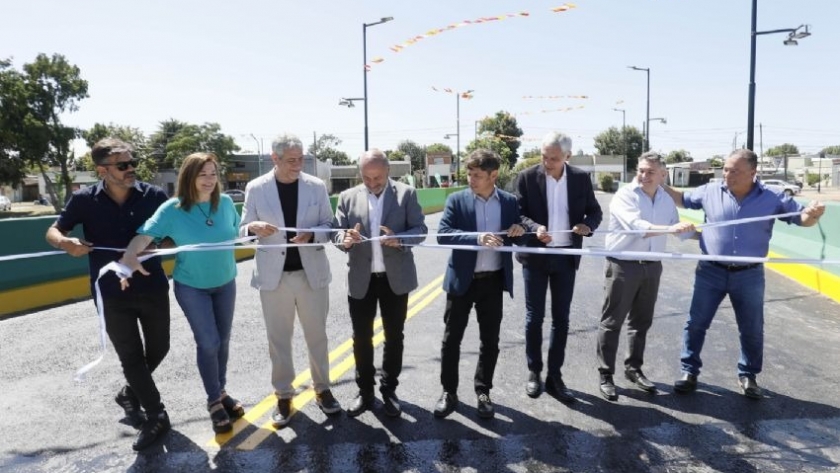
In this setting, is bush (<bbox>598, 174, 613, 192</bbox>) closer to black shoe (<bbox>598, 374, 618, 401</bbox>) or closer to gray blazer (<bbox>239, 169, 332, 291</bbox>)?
black shoe (<bbox>598, 374, 618, 401</bbox>)

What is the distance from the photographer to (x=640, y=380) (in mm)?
4602

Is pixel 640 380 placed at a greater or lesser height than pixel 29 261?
lesser

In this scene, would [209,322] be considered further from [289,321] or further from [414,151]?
[414,151]

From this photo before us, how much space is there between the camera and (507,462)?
3439 mm

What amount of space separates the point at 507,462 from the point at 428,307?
4.20 metres

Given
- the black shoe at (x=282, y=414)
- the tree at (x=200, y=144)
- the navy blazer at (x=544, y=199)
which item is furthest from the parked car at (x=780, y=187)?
the tree at (x=200, y=144)

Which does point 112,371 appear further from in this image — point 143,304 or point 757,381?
A: point 757,381

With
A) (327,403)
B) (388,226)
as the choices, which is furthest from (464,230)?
(327,403)

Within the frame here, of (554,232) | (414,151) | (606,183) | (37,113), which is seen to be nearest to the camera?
(554,232)

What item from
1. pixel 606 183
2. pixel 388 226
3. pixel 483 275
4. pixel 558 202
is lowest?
pixel 483 275

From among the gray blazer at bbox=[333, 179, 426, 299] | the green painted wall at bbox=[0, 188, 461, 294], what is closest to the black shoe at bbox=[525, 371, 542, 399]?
the gray blazer at bbox=[333, 179, 426, 299]

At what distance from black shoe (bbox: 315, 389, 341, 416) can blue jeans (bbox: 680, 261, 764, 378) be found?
2765 mm

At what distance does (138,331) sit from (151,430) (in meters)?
0.65

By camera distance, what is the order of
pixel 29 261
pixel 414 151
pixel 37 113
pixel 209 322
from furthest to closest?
pixel 414 151
pixel 37 113
pixel 29 261
pixel 209 322
